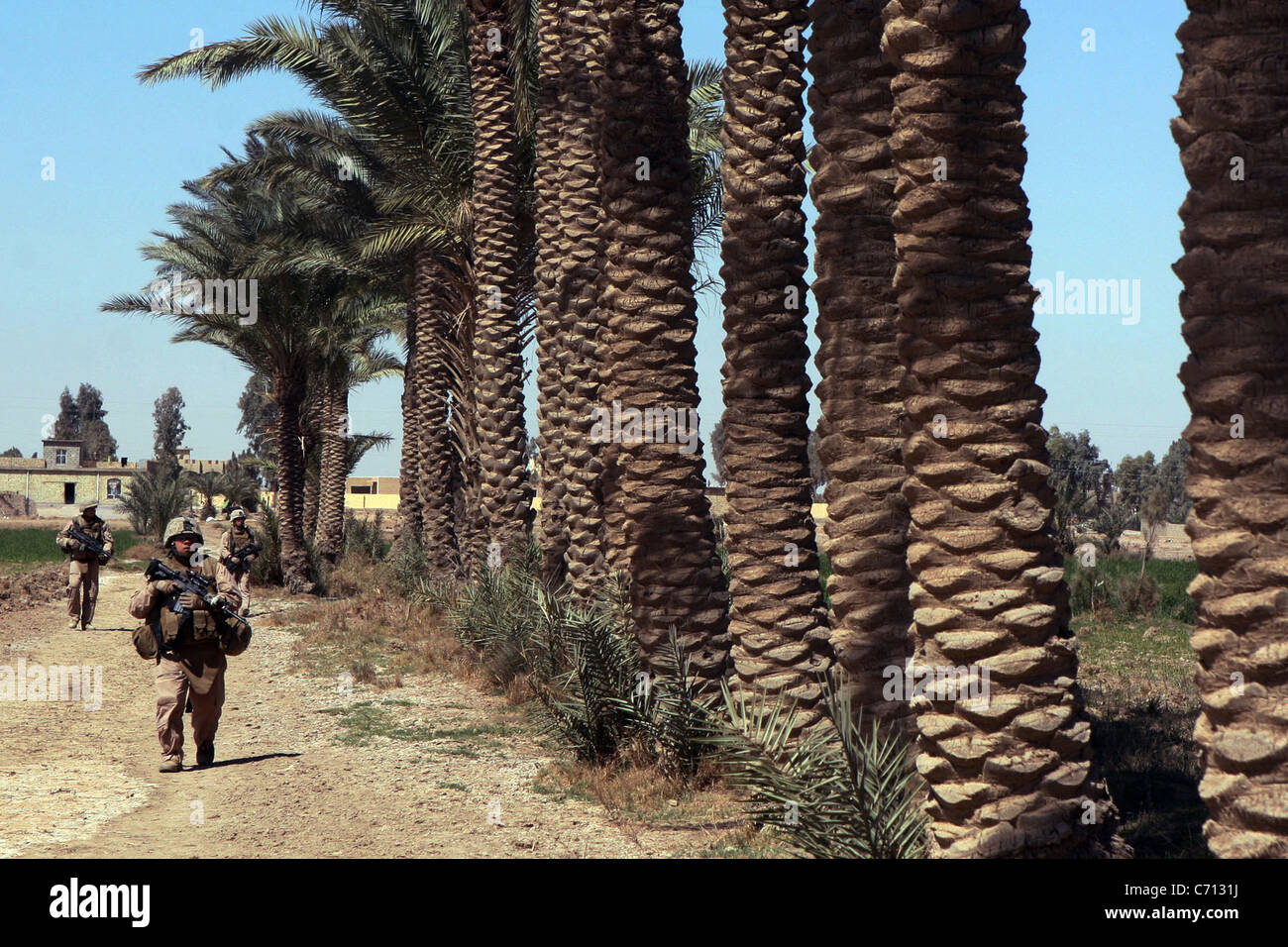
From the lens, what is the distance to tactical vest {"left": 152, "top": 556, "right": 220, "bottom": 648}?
988 cm

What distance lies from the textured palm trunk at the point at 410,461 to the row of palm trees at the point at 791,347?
7.29 m

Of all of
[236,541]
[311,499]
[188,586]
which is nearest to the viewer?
[188,586]

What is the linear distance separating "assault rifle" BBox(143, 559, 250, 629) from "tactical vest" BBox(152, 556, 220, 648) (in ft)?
0.12

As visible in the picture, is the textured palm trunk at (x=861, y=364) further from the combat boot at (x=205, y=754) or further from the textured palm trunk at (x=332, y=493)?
the textured palm trunk at (x=332, y=493)

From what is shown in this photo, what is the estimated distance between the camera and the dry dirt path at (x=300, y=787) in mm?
7734

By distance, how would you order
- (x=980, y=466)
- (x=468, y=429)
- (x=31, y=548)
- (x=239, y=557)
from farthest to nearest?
(x=31, y=548) < (x=468, y=429) < (x=239, y=557) < (x=980, y=466)

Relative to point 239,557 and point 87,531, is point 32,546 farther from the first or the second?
point 239,557

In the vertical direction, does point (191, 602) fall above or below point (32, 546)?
above

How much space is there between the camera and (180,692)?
1016 centimetres

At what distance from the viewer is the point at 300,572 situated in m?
28.6

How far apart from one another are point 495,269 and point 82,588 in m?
8.73

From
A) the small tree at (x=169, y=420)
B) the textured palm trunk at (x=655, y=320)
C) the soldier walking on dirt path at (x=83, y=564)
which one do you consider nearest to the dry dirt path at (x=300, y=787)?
the textured palm trunk at (x=655, y=320)

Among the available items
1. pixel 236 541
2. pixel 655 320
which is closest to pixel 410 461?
pixel 236 541
